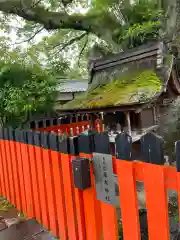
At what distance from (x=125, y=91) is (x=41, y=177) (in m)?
2.36

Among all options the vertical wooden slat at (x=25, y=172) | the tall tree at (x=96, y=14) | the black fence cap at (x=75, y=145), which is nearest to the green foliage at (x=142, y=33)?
the tall tree at (x=96, y=14)

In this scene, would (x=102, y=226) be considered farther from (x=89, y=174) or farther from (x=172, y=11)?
(x=172, y=11)

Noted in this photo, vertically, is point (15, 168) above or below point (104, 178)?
below

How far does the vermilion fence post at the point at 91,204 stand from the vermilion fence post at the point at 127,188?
29cm

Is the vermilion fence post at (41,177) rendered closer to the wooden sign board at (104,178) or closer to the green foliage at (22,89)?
the wooden sign board at (104,178)

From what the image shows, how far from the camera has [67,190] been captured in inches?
83.9

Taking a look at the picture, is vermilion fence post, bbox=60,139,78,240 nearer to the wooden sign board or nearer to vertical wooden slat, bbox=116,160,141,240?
the wooden sign board

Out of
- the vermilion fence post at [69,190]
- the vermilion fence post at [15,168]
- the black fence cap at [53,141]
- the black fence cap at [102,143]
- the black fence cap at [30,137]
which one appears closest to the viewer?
the black fence cap at [102,143]

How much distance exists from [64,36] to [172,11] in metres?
5.04

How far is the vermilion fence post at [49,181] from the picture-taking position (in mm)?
2383

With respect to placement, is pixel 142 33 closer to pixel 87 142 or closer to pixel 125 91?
pixel 125 91

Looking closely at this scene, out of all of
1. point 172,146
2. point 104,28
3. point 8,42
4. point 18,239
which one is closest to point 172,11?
point 104,28

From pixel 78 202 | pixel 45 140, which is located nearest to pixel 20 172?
pixel 45 140

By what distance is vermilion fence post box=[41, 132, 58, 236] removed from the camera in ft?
7.82
